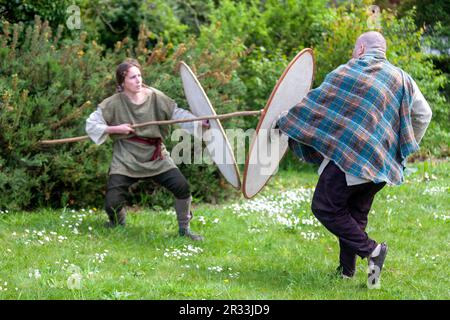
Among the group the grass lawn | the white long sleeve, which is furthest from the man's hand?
the grass lawn

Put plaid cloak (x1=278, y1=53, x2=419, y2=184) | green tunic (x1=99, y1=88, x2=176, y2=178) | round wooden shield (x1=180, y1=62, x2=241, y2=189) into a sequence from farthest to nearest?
green tunic (x1=99, y1=88, x2=176, y2=178), round wooden shield (x1=180, y1=62, x2=241, y2=189), plaid cloak (x1=278, y1=53, x2=419, y2=184)

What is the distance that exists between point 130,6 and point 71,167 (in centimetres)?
415

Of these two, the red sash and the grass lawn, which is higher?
the red sash

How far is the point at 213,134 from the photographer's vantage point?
5.77 meters

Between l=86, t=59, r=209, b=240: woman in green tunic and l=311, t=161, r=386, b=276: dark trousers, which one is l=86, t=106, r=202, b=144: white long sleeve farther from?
l=311, t=161, r=386, b=276: dark trousers

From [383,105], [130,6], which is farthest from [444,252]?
[130,6]

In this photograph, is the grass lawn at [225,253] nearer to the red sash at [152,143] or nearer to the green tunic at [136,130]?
the green tunic at [136,130]

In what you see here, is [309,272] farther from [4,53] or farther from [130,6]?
[130,6]

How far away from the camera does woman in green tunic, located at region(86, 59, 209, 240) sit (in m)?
5.84

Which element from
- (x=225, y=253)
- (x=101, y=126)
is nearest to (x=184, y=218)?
(x=225, y=253)

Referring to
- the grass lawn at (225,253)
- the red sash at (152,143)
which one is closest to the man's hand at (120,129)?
the red sash at (152,143)

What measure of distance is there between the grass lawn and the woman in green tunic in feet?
1.05

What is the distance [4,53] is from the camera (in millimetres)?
6707

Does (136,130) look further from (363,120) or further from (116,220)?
(363,120)
